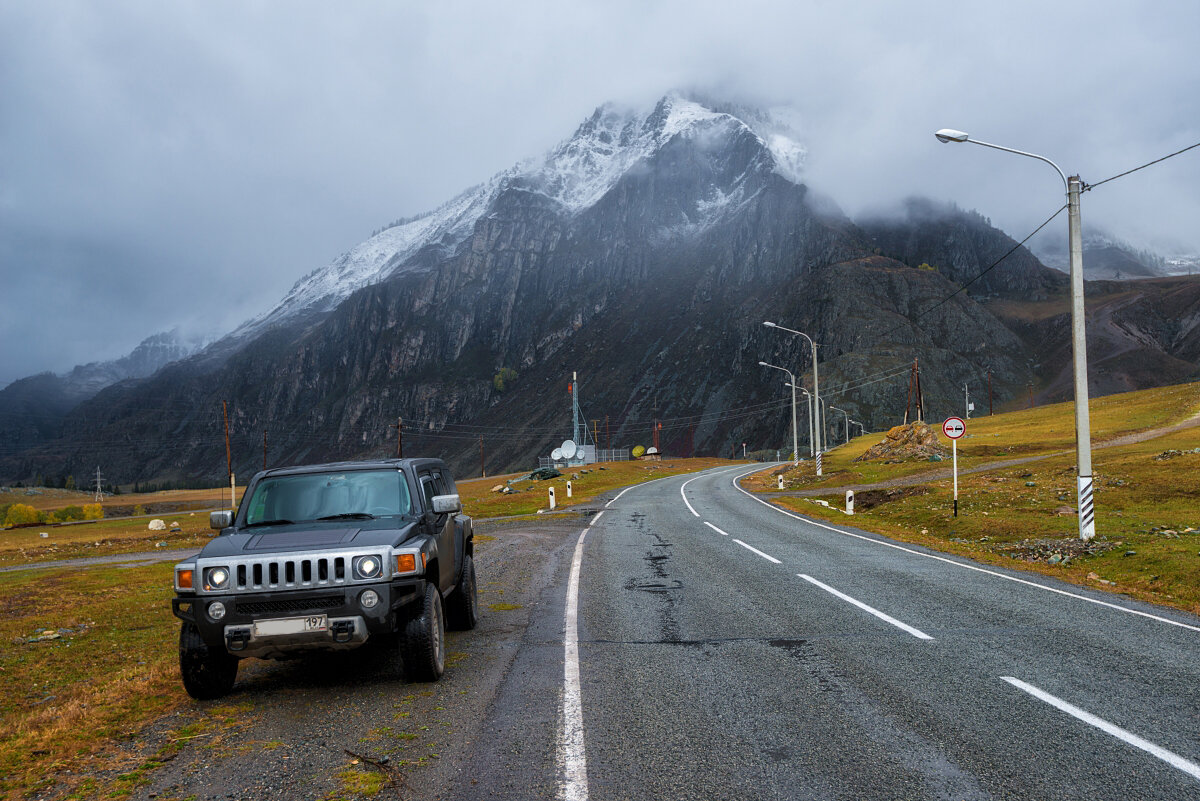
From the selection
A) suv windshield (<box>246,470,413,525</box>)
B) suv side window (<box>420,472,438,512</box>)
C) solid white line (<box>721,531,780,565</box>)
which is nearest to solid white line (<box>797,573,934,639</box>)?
solid white line (<box>721,531,780,565</box>)

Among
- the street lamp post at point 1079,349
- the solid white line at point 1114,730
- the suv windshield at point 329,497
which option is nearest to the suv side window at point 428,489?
the suv windshield at point 329,497

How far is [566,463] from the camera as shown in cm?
9612

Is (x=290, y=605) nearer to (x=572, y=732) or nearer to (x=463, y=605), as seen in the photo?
(x=572, y=732)

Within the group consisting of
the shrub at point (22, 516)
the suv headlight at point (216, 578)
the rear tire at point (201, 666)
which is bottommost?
the shrub at point (22, 516)

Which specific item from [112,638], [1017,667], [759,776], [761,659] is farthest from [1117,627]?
[112,638]

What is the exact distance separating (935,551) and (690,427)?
141 m

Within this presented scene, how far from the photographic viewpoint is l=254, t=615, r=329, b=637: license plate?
619cm

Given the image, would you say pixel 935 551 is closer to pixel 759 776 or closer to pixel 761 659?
pixel 761 659

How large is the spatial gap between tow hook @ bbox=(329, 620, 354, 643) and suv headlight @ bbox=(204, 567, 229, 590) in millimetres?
1044

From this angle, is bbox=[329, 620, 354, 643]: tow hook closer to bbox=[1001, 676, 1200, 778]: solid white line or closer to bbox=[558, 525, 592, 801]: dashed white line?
bbox=[558, 525, 592, 801]: dashed white line

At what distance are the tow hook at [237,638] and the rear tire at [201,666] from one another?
0.36 metres

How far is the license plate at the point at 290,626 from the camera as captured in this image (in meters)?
6.19

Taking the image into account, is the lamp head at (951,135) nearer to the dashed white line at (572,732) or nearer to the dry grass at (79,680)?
the dashed white line at (572,732)

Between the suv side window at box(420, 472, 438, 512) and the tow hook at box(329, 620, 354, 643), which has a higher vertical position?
the suv side window at box(420, 472, 438, 512)
